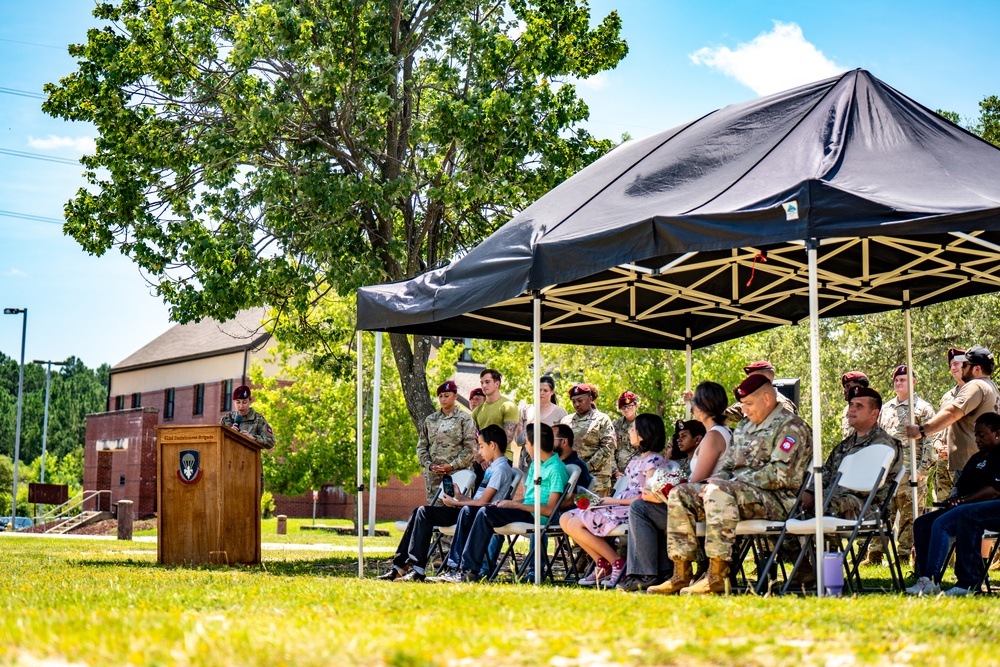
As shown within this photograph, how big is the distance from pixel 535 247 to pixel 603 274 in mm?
1608

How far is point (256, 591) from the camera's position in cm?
781

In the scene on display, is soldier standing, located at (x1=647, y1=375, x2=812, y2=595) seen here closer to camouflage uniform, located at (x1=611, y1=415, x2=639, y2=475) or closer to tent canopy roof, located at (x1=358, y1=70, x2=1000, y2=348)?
tent canopy roof, located at (x1=358, y1=70, x2=1000, y2=348)

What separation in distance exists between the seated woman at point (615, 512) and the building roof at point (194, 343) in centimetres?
4461

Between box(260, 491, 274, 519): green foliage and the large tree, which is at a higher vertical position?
the large tree

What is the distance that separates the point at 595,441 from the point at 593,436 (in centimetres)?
6

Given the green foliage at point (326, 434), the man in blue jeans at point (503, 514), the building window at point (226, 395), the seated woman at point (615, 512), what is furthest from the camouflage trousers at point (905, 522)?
the building window at point (226, 395)

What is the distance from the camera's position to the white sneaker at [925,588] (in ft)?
25.4

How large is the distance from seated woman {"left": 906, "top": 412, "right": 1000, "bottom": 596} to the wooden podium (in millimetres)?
6710

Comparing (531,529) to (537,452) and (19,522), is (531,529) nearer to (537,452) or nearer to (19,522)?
(537,452)

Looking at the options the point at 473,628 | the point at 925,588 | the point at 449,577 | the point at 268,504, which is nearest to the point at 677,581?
the point at 925,588

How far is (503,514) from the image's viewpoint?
999 cm

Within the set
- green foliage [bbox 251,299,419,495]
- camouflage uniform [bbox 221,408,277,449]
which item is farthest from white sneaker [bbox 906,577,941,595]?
green foliage [bbox 251,299,419,495]

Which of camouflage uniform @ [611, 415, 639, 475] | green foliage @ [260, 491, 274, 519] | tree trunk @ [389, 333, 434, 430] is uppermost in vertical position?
tree trunk @ [389, 333, 434, 430]

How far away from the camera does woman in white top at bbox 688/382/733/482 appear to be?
28.1 ft
